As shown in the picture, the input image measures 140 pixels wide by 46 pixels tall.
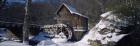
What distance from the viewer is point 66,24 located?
15.1 metres

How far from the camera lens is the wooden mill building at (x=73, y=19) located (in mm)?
14406

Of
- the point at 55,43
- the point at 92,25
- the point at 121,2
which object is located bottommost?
the point at 55,43

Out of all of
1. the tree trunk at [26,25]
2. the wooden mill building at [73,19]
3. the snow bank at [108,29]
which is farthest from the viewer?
the wooden mill building at [73,19]

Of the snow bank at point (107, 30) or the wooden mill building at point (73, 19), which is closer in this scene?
the snow bank at point (107, 30)

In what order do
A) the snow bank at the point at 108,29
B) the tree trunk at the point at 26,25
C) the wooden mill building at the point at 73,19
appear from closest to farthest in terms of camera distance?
the snow bank at the point at 108,29 → the tree trunk at the point at 26,25 → the wooden mill building at the point at 73,19

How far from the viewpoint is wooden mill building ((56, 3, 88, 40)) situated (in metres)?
14.4

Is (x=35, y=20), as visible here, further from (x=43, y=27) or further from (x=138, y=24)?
(x=138, y=24)

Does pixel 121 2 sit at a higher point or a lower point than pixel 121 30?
higher

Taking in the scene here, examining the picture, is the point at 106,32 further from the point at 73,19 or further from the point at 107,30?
the point at 73,19

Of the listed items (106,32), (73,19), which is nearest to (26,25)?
(73,19)

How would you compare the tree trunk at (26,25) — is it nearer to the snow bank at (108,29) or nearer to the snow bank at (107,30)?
the snow bank at (107,30)

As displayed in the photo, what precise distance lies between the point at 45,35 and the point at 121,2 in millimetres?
4564

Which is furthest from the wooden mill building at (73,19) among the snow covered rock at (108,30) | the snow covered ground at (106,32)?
the snow covered rock at (108,30)

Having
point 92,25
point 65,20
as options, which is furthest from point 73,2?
point 92,25
